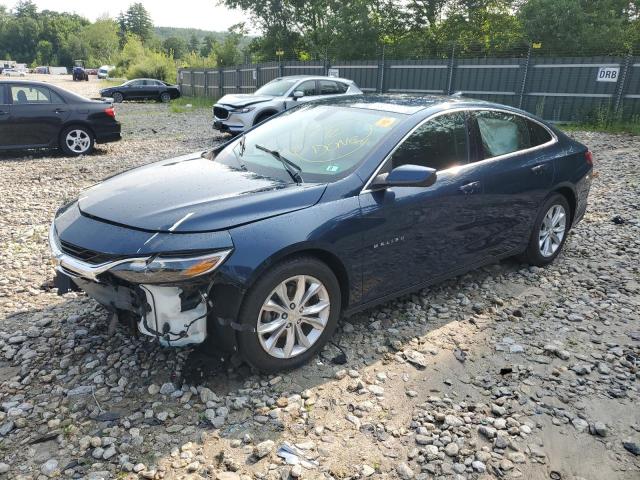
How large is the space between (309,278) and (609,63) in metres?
15.3

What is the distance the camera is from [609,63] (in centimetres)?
1475

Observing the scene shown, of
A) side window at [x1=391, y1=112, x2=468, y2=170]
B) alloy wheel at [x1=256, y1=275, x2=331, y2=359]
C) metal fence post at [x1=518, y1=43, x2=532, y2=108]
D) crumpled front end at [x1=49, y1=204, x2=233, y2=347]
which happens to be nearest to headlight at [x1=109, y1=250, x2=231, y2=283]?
crumpled front end at [x1=49, y1=204, x2=233, y2=347]

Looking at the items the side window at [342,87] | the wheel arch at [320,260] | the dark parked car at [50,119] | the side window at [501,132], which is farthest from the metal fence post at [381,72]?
the wheel arch at [320,260]

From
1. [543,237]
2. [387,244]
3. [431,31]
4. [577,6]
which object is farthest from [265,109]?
[431,31]

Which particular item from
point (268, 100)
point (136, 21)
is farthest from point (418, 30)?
point (136, 21)

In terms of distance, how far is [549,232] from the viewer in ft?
16.2

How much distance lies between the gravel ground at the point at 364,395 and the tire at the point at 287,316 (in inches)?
5.8

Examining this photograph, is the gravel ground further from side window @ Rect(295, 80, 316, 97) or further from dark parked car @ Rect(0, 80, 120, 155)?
side window @ Rect(295, 80, 316, 97)

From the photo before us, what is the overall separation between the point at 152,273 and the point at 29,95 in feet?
29.4

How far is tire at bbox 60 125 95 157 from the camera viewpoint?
10.3 meters

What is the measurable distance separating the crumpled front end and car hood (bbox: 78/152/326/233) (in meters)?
0.09

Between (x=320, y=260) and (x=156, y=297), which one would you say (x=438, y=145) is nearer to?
(x=320, y=260)

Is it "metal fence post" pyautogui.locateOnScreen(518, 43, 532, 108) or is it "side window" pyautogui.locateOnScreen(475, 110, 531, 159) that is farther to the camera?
"metal fence post" pyautogui.locateOnScreen(518, 43, 532, 108)

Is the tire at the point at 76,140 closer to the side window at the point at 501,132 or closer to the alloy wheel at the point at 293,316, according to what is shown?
the side window at the point at 501,132
